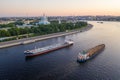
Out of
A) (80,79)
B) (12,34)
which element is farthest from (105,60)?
(12,34)

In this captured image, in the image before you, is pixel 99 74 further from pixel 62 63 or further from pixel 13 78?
pixel 13 78

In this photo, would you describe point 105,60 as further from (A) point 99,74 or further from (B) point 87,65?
(A) point 99,74

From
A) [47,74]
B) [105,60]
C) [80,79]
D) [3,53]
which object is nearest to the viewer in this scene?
[80,79]

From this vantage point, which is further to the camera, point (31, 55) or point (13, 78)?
point (31, 55)

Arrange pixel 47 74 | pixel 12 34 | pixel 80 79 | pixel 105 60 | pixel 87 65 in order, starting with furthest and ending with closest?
pixel 12 34 < pixel 105 60 < pixel 87 65 < pixel 47 74 < pixel 80 79

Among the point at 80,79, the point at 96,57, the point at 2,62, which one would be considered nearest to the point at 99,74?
the point at 80,79

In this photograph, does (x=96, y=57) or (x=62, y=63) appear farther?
(x=96, y=57)

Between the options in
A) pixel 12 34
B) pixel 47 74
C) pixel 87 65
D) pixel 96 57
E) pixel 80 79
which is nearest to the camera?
pixel 80 79

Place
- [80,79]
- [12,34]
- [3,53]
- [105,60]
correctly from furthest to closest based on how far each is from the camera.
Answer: [12,34], [3,53], [105,60], [80,79]

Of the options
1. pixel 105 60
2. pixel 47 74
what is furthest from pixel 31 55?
pixel 105 60
